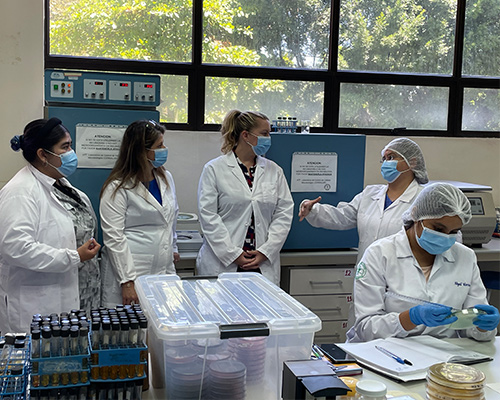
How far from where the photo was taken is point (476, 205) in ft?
11.6

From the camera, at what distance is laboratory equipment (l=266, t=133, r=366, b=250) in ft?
11.1

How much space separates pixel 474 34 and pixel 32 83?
10.8 ft

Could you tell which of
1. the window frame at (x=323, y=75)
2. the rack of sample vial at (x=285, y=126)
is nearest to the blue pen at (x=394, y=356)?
the rack of sample vial at (x=285, y=126)

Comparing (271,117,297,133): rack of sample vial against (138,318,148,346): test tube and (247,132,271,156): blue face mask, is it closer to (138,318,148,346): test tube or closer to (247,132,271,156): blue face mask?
(247,132,271,156): blue face mask

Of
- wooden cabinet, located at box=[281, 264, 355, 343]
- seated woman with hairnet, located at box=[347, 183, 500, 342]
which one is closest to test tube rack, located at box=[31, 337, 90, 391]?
seated woman with hairnet, located at box=[347, 183, 500, 342]

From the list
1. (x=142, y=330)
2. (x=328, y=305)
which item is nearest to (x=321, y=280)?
(x=328, y=305)

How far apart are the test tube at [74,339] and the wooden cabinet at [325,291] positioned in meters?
2.15

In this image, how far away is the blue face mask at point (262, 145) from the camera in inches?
120

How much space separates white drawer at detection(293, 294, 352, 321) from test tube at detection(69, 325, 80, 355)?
7.19 ft

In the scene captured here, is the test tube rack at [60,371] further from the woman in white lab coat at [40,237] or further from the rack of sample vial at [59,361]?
the woman in white lab coat at [40,237]

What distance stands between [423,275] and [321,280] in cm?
128

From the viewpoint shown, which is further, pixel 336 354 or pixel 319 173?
pixel 319 173

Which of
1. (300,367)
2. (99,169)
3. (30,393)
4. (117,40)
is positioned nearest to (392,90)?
(117,40)

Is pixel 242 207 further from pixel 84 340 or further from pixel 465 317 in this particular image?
pixel 84 340
